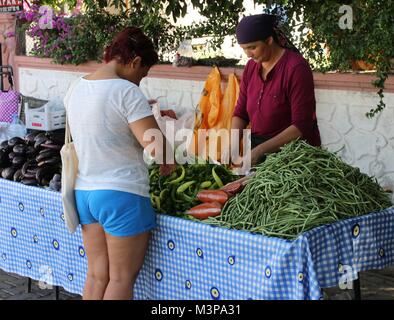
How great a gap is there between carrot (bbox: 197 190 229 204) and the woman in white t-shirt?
0.95ft

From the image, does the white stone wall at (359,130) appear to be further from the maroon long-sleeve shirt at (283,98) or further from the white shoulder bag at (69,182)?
the white shoulder bag at (69,182)

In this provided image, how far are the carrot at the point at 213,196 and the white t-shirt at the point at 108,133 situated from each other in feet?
1.08

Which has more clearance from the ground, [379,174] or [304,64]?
[304,64]

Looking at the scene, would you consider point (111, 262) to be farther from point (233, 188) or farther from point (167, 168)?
point (233, 188)

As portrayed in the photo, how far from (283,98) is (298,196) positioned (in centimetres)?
94

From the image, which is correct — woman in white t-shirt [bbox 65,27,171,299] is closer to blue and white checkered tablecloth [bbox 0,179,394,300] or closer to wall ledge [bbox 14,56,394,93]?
blue and white checkered tablecloth [bbox 0,179,394,300]

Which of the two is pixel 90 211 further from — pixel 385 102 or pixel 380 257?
pixel 385 102

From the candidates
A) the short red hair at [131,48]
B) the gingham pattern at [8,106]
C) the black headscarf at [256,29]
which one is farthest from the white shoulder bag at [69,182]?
the gingham pattern at [8,106]

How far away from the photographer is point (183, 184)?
4.09 m

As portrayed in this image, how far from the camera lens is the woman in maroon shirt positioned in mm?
4207

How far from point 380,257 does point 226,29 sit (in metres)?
4.43

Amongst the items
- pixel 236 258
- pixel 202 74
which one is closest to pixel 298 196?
pixel 236 258
